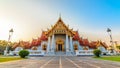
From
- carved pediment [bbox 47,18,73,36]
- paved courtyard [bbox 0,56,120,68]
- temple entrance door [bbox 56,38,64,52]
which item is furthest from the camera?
temple entrance door [bbox 56,38,64,52]

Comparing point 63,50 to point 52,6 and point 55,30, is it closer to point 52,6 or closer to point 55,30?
point 55,30

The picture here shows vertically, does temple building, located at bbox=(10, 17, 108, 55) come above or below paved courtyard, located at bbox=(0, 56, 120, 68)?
above

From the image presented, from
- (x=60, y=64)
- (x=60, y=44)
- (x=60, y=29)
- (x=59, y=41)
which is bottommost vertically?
(x=60, y=64)

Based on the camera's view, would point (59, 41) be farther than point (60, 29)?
Yes

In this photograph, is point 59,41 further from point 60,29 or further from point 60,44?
point 60,29

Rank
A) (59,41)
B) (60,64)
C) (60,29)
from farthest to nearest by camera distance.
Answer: (59,41) → (60,29) → (60,64)

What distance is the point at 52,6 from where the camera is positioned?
2705 centimetres

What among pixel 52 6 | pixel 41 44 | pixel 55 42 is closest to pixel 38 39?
pixel 41 44

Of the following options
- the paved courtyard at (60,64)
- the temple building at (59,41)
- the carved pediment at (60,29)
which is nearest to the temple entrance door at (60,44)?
the temple building at (59,41)

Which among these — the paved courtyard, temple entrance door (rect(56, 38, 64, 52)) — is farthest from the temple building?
the paved courtyard

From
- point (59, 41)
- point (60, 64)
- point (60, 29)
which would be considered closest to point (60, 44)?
point (59, 41)

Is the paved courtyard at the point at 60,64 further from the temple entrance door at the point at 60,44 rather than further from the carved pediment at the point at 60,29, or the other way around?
the temple entrance door at the point at 60,44

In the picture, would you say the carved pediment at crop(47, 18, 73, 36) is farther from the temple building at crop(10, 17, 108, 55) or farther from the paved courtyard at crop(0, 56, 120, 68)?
the paved courtyard at crop(0, 56, 120, 68)

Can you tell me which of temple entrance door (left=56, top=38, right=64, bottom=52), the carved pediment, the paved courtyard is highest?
the carved pediment
